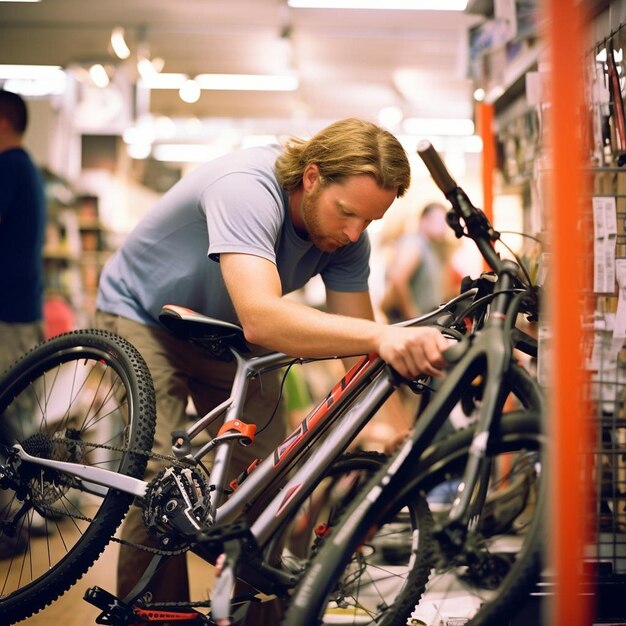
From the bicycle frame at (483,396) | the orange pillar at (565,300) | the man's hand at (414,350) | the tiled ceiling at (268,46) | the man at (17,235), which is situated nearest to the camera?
the orange pillar at (565,300)

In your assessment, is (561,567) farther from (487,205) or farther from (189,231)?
(487,205)

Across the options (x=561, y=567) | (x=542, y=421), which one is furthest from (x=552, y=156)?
(x=561, y=567)

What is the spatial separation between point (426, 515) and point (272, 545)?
1.14 ft

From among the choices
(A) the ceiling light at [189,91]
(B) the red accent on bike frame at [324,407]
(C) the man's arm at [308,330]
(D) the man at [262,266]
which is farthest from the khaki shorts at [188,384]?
(A) the ceiling light at [189,91]

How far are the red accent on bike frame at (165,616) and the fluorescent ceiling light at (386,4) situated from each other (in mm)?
4508

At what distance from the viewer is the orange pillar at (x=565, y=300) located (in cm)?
108

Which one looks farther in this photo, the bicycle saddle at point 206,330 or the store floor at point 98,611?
the store floor at point 98,611

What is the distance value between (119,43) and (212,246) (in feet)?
15.8

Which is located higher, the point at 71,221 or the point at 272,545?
the point at 71,221

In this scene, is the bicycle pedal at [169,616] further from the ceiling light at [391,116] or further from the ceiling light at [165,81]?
the ceiling light at [391,116]

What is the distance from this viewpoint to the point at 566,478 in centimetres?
108

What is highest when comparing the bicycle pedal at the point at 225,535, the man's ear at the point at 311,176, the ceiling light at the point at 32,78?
the ceiling light at the point at 32,78

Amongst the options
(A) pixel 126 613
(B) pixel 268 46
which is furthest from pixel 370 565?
(B) pixel 268 46

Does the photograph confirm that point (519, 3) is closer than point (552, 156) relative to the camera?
No
